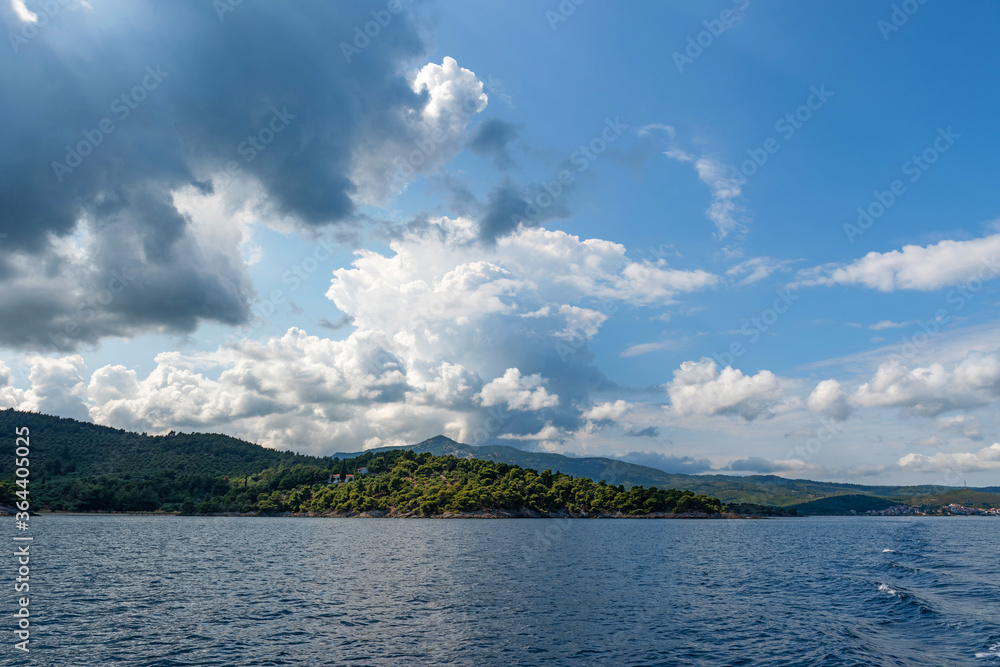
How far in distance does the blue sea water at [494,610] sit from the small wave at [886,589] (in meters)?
0.99

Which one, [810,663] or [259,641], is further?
[259,641]

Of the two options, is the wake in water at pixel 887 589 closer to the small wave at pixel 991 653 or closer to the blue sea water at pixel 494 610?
the blue sea water at pixel 494 610

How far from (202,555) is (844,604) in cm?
9398

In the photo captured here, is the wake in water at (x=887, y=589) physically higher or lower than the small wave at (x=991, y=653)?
lower

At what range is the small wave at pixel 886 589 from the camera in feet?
207

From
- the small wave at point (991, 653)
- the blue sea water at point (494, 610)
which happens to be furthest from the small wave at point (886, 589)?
the small wave at point (991, 653)

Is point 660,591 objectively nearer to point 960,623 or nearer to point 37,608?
point 960,623

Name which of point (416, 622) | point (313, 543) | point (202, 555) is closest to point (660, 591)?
point (416, 622)

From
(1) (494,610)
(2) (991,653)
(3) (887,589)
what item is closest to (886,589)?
(3) (887,589)

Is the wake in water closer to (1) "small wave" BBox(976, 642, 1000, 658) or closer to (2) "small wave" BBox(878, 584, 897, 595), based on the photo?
(2) "small wave" BBox(878, 584, 897, 595)

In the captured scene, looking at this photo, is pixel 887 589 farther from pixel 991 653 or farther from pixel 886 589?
pixel 991 653

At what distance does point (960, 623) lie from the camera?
4750cm

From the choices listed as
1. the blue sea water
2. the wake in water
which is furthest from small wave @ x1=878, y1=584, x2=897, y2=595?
the blue sea water

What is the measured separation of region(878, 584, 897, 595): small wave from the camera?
63100 millimetres
